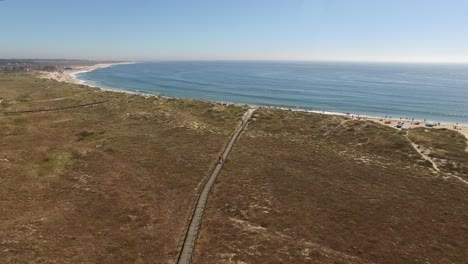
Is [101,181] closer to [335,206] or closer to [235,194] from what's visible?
[235,194]

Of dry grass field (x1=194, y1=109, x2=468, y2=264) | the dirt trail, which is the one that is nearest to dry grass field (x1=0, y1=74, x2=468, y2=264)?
dry grass field (x1=194, y1=109, x2=468, y2=264)

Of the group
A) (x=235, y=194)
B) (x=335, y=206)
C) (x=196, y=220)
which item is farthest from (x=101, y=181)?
(x=335, y=206)

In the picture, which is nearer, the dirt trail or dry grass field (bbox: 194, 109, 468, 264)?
the dirt trail

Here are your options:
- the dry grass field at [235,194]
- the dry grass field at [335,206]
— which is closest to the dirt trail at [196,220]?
the dry grass field at [335,206]

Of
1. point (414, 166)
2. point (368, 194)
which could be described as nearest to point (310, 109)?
point (414, 166)

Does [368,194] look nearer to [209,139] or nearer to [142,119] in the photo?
[209,139]

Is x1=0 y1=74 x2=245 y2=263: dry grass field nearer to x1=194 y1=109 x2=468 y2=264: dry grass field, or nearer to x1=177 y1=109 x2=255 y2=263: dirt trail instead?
x1=177 y1=109 x2=255 y2=263: dirt trail

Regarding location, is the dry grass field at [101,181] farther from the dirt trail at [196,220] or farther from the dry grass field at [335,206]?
the dry grass field at [335,206]
